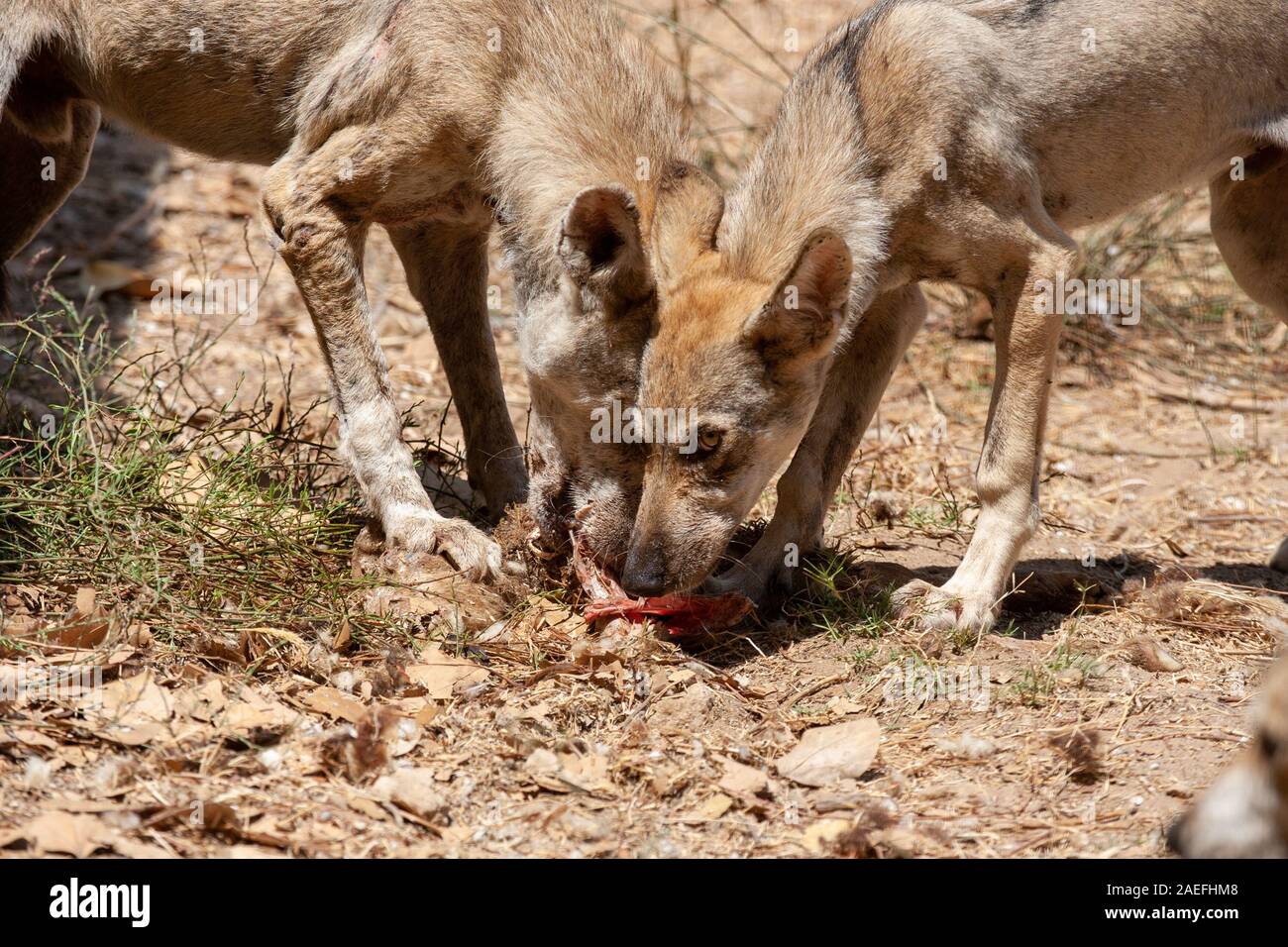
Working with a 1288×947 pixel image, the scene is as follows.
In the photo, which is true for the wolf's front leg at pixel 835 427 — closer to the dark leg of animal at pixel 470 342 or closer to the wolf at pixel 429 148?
the wolf at pixel 429 148

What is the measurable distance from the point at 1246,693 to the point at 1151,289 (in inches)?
206

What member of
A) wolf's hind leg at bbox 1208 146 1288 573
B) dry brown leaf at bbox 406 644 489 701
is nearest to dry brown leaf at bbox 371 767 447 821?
dry brown leaf at bbox 406 644 489 701

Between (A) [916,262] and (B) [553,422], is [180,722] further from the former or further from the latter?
(A) [916,262]

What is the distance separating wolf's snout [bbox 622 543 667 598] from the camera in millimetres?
4473

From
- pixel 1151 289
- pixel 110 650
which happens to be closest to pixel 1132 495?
pixel 1151 289

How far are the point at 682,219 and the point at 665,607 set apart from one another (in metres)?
1.36

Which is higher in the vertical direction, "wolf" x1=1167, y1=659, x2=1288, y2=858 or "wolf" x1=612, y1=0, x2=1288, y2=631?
"wolf" x1=612, y1=0, x2=1288, y2=631

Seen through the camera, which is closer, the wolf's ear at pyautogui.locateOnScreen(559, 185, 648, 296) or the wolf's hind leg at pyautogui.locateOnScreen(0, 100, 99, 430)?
the wolf's ear at pyautogui.locateOnScreen(559, 185, 648, 296)

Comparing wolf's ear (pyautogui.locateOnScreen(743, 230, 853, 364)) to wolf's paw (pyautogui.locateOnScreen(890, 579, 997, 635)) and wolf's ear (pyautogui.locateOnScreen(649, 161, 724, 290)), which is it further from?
wolf's paw (pyautogui.locateOnScreen(890, 579, 997, 635))

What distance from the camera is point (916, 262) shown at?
4.90 metres

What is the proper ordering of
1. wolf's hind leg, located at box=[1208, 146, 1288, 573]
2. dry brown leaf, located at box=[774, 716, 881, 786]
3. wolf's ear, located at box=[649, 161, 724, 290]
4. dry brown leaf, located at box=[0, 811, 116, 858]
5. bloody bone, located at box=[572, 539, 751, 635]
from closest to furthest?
dry brown leaf, located at box=[0, 811, 116, 858], dry brown leaf, located at box=[774, 716, 881, 786], wolf's ear, located at box=[649, 161, 724, 290], bloody bone, located at box=[572, 539, 751, 635], wolf's hind leg, located at box=[1208, 146, 1288, 573]

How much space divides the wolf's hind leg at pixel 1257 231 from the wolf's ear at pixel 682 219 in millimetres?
2472

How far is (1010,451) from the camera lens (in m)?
4.96

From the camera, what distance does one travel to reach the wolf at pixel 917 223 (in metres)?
4.49
